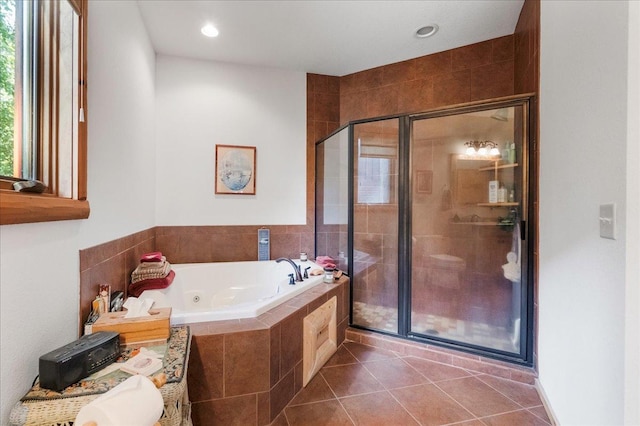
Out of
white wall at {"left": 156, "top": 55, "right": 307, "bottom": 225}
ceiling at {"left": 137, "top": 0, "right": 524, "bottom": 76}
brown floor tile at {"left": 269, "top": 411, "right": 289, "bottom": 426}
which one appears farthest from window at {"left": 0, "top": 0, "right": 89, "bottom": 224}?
white wall at {"left": 156, "top": 55, "right": 307, "bottom": 225}

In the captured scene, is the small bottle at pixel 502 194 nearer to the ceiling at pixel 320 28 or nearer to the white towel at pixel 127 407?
the ceiling at pixel 320 28

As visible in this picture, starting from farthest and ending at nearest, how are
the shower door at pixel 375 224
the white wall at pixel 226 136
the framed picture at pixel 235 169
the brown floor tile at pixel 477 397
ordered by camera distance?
the framed picture at pixel 235 169 → the white wall at pixel 226 136 → the shower door at pixel 375 224 → the brown floor tile at pixel 477 397

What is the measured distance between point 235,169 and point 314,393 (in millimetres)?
2113

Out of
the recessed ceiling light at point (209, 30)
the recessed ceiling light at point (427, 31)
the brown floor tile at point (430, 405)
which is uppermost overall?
the recessed ceiling light at point (427, 31)

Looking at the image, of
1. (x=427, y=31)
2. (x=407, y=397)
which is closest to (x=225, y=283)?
(x=407, y=397)

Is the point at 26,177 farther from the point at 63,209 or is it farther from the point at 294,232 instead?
the point at 294,232

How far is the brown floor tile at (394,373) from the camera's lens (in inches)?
Answer: 70.7

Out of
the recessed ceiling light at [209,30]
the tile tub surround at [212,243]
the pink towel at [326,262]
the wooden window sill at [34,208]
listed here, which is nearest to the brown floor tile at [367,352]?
the pink towel at [326,262]

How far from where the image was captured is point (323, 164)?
9.86 feet

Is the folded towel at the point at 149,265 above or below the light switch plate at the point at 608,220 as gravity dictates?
below

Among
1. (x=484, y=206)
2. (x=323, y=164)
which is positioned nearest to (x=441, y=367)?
(x=484, y=206)

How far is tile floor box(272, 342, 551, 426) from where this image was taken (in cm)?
148

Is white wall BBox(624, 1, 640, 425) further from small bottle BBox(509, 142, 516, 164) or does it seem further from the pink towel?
the pink towel

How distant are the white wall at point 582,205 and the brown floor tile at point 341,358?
3.83ft
